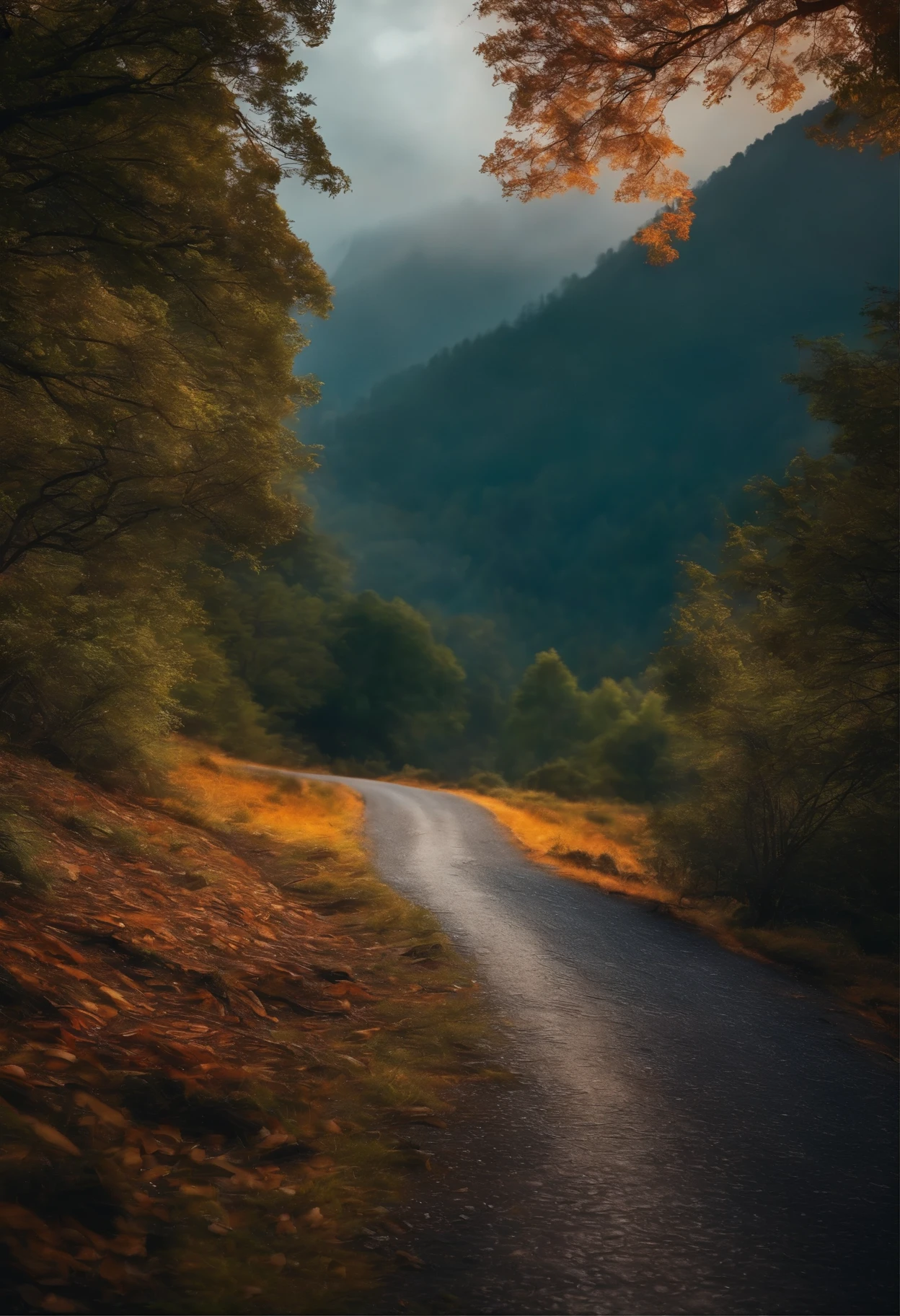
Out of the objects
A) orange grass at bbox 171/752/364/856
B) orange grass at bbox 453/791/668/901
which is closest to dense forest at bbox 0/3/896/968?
orange grass at bbox 453/791/668/901

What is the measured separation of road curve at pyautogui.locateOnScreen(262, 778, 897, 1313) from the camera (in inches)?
119

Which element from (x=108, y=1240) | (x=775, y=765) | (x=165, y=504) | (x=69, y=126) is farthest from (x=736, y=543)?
(x=108, y=1240)

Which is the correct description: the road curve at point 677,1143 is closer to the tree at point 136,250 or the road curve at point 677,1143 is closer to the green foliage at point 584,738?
the tree at point 136,250

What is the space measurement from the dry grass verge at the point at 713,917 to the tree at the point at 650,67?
8124mm

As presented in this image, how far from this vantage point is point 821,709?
10.2 metres

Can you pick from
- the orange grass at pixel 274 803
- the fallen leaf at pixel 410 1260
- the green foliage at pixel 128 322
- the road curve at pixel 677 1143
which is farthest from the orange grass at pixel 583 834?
the fallen leaf at pixel 410 1260

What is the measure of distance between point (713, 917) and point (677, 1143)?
890cm

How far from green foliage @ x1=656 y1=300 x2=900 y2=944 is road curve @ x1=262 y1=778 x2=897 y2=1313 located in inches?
139

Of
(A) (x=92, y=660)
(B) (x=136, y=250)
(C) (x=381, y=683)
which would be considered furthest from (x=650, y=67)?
(C) (x=381, y=683)

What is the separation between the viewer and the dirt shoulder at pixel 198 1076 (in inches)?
108

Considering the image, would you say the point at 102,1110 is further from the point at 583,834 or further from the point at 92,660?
the point at 583,834

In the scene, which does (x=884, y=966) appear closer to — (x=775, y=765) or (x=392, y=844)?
(x=775, y=765)

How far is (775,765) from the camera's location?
10.9m

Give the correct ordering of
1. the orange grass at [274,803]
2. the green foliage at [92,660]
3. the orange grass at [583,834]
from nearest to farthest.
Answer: the green foliage at [92,660] → the orange grass at [583,834] → the orange grass at [274,803]
